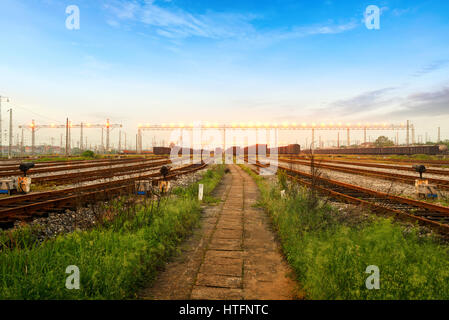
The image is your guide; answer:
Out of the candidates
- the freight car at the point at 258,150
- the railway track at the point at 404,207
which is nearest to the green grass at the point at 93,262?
the railway track at the point at 404,207

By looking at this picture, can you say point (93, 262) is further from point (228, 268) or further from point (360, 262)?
point (360, 262)

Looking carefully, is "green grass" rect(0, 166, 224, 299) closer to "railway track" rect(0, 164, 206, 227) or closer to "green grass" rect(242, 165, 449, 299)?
"railway track" rect(0, 164, 206, 227)

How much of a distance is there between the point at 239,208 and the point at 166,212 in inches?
120

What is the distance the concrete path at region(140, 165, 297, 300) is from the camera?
338cm

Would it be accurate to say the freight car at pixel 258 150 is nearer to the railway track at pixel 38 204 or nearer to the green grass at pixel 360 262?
the railway track at pixel 38 204

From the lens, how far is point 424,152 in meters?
44.0

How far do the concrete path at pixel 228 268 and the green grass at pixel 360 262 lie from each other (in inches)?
12.9

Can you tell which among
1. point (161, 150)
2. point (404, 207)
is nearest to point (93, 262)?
point (404, 207)

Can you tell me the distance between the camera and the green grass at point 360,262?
2943 mm

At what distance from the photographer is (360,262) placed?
3373mm

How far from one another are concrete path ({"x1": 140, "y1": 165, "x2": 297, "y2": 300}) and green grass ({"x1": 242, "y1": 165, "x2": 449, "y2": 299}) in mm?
329

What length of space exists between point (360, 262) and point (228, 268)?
6.31 ft
